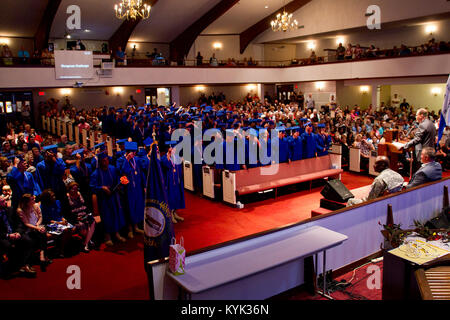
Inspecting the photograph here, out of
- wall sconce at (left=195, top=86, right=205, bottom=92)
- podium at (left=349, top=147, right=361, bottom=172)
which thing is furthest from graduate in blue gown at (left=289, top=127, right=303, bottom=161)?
wall sconce at (left=195, top=86, right=205, bottom=92)

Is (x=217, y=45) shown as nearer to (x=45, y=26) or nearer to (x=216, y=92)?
(x=216, y=92)

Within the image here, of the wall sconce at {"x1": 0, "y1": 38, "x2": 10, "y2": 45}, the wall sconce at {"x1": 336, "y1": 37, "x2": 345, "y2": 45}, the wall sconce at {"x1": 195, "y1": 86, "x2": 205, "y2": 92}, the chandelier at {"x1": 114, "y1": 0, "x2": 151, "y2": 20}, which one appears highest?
the wall sconce at {"x1": 336, "y1": 37, "x2": 345, "y2": 45}

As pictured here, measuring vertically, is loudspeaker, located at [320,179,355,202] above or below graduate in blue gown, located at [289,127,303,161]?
below

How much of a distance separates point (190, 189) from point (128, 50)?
18.4 metres

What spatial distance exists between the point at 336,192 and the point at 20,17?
19348mm

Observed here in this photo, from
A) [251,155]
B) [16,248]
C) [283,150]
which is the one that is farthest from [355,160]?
[16,248]

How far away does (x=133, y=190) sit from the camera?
709 cm

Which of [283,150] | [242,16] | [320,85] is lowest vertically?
[283,150]

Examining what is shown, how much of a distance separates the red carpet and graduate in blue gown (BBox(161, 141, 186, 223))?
405 millimetres

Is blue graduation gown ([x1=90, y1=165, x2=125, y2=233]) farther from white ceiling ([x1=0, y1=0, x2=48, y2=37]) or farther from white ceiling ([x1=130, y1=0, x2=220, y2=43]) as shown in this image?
white ceiling ([x1=130, y1=0, x2=220, y2=43])

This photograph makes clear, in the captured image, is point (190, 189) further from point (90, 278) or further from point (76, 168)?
point (90, 278)

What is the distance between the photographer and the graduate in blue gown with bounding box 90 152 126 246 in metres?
6.63

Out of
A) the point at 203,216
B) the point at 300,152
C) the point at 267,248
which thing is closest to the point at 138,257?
the point at 203,216

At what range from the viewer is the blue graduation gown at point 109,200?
663 cm
